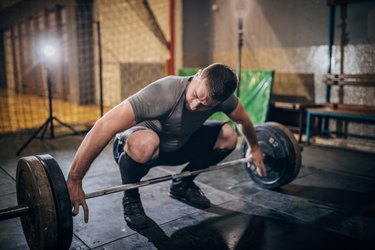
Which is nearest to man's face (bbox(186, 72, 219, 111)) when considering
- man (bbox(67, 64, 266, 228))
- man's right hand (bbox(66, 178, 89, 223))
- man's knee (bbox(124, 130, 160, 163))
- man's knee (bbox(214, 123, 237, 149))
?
man (bbox(67, 64, 266, 228))

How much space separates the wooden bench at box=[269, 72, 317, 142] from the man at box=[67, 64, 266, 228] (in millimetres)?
2094

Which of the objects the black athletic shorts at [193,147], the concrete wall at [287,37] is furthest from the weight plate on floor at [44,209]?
the concrete wall at [287,37]

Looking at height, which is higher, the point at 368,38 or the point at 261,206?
the point at 368,38

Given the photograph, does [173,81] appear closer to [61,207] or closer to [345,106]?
[61,207]

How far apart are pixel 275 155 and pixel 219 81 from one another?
943mm

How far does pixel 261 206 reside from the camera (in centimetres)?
206

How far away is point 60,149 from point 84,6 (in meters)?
4.60

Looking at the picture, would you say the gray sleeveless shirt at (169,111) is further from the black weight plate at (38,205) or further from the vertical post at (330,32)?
the vertical post at (330,32)

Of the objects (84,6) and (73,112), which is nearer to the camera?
(73,112)

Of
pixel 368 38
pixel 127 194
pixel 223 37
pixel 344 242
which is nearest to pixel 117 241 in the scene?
pixel 127 194

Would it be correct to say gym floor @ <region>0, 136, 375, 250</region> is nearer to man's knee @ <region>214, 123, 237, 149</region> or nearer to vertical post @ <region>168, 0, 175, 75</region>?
man's knee @ <region>214, 123, 237, 149</region>

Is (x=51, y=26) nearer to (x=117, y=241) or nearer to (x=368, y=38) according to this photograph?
(x=368, y=38)

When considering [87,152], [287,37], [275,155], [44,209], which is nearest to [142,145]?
[87,152]

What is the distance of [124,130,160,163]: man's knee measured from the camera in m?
1.72
